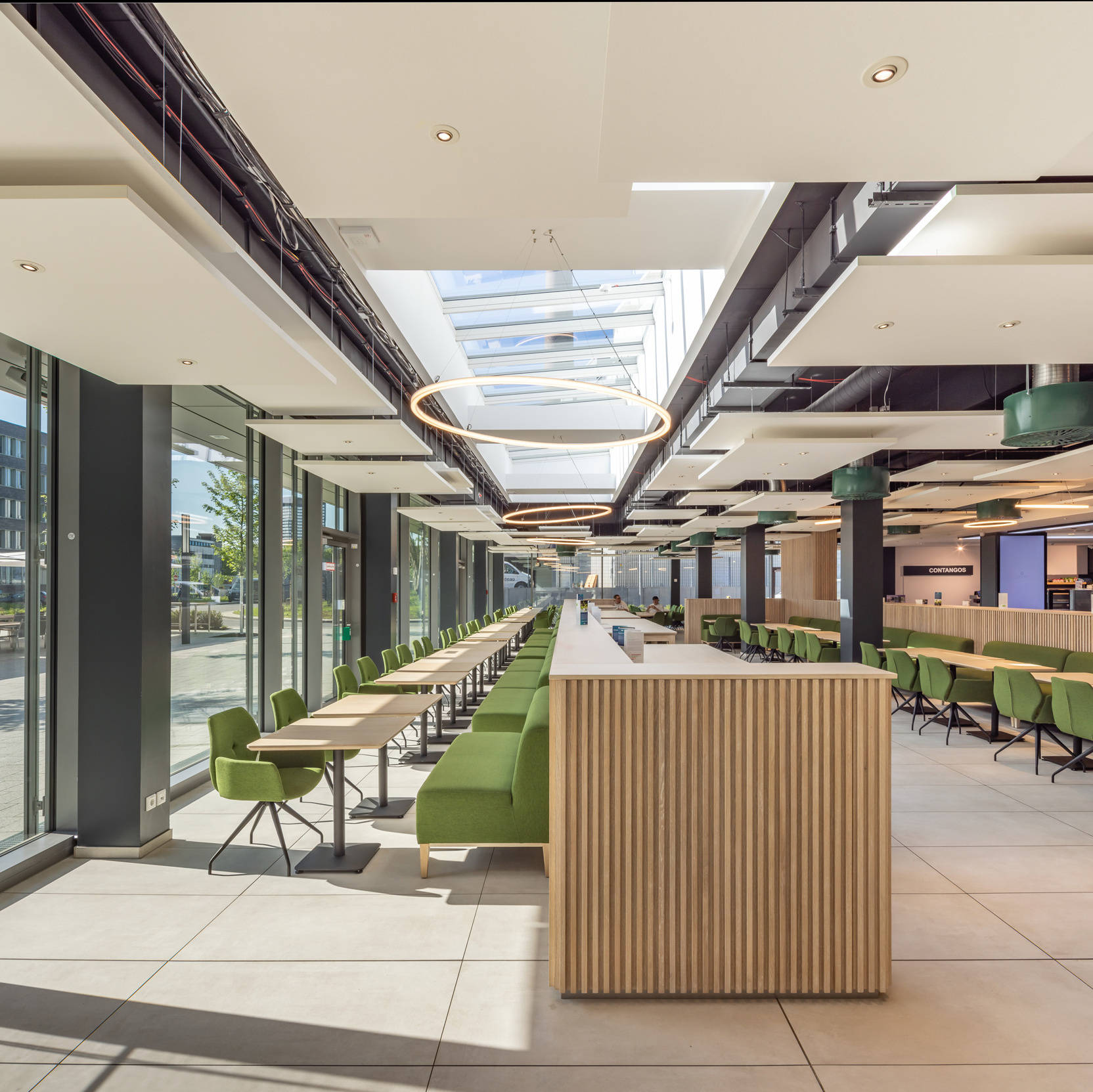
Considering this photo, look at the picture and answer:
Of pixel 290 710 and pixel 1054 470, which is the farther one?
pixel 1054 470

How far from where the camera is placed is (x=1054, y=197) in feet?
8.75

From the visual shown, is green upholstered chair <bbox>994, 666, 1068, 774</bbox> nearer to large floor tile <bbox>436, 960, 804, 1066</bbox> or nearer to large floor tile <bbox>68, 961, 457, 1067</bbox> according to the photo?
large floor tile <bbox>436, 960, 804, 1066</bbox>

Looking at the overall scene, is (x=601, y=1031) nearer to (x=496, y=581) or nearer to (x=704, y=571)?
(x=704, y=571)

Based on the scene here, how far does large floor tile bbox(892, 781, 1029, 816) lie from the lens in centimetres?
555

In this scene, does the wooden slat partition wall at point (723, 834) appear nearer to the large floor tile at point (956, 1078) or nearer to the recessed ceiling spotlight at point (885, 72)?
the large floor tile at point (956, 1078)

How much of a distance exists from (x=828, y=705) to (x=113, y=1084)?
9.46ft

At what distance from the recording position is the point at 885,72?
1.93 m

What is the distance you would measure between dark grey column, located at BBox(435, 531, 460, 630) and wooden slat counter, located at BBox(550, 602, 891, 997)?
48.8 feet

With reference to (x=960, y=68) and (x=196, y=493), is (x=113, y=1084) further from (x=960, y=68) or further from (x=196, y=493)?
(x=196, y=493)

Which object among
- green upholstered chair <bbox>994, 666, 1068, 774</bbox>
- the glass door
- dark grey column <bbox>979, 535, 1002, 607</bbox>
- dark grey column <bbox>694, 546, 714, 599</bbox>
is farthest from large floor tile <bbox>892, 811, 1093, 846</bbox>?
dark grey column <bbox>694, 546, 714, 599</bbox>

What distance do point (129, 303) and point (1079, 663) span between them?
9.86m

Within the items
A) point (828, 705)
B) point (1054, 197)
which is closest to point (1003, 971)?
point (828, 705)

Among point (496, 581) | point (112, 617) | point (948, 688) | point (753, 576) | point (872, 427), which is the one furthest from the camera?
point (496, 581)

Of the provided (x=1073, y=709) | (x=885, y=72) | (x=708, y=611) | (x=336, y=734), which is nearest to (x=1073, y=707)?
(x=1073, y=709)
